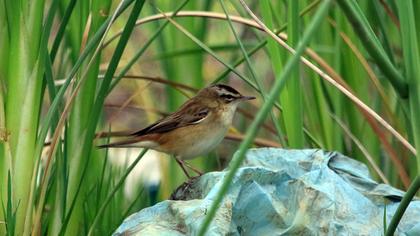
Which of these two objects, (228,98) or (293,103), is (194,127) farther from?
(293,103)

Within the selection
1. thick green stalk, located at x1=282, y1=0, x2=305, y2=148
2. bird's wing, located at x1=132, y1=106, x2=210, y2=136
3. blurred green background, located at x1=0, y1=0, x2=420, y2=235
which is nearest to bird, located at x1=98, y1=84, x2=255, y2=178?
bird's wing, located at x1=132, y1=106, x2=210, y2=136

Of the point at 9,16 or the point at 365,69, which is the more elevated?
the point at 9,16

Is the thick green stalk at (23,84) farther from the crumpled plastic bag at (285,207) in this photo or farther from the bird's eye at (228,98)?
the bird's eye at (228,98)

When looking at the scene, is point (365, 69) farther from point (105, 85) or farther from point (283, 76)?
point (283, 76)

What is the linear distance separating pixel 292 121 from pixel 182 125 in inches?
41.8

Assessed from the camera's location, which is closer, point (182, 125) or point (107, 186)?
point (107, 186)

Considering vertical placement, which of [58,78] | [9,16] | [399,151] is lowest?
[399,151]

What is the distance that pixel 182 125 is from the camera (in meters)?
4.53

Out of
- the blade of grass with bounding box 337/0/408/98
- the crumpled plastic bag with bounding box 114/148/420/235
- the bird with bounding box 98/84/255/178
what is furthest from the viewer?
the bird with bounding box 98/84/255/178

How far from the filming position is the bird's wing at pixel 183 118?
4484 mm

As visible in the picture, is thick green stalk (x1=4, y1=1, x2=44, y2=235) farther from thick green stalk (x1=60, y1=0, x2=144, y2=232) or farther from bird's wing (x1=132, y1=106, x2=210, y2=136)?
bird's wing (x1=132, y1=106, x2=210, y2=136)

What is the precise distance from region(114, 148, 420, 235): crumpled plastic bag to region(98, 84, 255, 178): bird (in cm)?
118

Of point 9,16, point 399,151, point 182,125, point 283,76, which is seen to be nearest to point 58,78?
point 182,125

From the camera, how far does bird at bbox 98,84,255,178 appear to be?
14.6 feet
